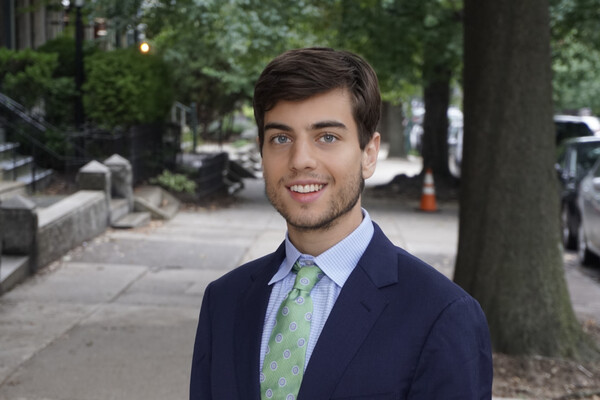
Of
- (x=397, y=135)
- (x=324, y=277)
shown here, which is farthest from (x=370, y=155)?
(x=397, y=135)

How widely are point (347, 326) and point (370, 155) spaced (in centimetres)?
45

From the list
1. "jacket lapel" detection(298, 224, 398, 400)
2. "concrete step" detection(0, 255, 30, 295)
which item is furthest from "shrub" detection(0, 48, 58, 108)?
"jacket lapel" detection(298, 224, 398, 400)

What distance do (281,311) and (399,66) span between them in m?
15.8

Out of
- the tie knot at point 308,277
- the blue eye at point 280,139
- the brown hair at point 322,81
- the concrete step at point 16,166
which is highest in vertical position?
the brown hair at point 322,81

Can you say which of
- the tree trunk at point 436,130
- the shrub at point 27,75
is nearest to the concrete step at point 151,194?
the shrub at point 27,75

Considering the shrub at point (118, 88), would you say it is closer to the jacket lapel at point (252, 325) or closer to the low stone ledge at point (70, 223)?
the low stone ledge at point (70, 223)

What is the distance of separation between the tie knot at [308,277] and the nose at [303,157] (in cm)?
23

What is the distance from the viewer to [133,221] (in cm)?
1334

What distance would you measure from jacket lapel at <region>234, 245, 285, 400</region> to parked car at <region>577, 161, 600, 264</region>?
32.4 feet

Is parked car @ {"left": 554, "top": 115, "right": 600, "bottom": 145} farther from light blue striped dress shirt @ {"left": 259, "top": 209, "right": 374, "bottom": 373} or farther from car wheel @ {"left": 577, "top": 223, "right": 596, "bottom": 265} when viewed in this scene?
light blue striped dress shirt @ {"left": 259, "top": 209, "right": 374, "bottom": 373}

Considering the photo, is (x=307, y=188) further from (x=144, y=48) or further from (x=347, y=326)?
(x=144, y=48)

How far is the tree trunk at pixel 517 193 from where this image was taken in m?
6.74

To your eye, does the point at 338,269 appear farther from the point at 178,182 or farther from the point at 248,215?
the point at 178,182

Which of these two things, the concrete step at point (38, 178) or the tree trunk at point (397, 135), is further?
the tree trunk at point (397, 135)
